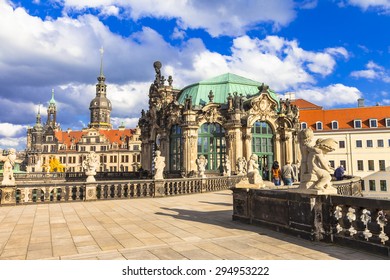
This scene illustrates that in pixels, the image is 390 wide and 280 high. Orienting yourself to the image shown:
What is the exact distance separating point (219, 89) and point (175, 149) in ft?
25.3

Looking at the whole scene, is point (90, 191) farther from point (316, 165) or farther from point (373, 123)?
point (373, 123)

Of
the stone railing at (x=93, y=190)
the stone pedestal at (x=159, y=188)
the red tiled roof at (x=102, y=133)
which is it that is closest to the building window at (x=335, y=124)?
the stone railing at (x=93, y=190)

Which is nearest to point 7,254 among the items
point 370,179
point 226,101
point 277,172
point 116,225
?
point 116,225

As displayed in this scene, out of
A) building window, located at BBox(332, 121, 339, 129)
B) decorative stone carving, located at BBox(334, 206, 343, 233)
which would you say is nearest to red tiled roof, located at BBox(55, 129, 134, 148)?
building window, located at BBox(332, 121, 339, 129)

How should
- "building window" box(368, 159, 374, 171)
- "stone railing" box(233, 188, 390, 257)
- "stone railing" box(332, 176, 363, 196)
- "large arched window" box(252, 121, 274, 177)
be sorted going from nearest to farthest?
"stone railing" box(233, 188, 390, 257), "stone railing" box(332, 176, 363, 196), "large arched window" box(252, 121, 274, 177), "building window" box(368, 159, 374, 171)

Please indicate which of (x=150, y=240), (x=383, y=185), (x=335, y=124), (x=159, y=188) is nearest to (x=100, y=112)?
(x=335, y=124)

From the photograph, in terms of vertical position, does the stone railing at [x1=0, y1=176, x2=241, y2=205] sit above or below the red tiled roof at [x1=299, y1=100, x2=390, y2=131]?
below

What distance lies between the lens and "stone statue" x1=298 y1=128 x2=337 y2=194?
698cm

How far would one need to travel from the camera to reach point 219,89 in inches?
1278

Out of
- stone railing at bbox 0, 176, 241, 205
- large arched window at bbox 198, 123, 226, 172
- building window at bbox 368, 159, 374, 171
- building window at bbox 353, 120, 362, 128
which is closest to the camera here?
stone railing at bbox 0, 176, 241, 205

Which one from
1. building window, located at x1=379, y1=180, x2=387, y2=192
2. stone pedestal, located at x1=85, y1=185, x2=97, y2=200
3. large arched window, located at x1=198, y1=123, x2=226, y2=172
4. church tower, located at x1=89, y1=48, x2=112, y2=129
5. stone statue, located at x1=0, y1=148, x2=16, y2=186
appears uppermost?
church tower, located at x1=89, y1=48, x2=112, y2=129

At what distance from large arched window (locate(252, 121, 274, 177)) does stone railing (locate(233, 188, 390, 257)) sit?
70.0ft

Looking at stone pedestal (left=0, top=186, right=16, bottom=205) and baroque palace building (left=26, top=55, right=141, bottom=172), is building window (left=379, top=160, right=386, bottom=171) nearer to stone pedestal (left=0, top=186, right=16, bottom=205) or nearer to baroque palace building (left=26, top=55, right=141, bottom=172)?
stone pedestal (left=0, top=186, right=16, bottom=205)
